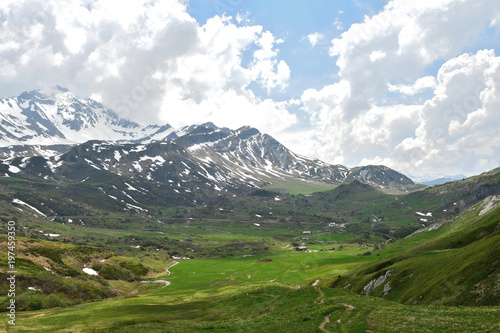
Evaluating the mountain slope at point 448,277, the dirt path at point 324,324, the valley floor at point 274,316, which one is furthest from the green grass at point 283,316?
the mountain slope at point 448,277

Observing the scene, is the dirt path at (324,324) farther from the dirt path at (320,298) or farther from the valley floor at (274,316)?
the dirt path at (320,298)

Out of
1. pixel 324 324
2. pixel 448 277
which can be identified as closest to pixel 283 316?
pixel 324 324

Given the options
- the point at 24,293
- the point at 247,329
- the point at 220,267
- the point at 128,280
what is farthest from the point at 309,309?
the point at 220,267

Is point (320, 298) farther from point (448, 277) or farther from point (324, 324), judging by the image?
point (448, 277)

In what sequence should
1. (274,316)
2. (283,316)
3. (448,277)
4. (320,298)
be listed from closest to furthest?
(283,316) < (274,316) < (448,277) < (320,298)

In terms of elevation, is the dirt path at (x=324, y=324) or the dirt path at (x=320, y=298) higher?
the dirt path at (x=324, y=324)

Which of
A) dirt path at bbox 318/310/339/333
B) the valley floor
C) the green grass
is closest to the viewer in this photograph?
the green grass

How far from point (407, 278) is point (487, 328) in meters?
39.1

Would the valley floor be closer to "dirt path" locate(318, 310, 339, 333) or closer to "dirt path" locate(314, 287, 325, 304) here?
"dirt path" locate(318, 310, 339, 333)

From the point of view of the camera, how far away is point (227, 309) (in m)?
58.1

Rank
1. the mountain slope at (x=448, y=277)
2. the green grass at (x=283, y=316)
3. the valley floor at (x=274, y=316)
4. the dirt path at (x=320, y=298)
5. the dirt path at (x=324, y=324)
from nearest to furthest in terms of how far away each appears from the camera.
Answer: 1. the green grass at (x=283, y=316)
2. the valley floor at (x=274, y=316)
3. the dirt path at (x=324, y=324)
4. the mountain slope at (x=448, y=277)
5. the dirt path at (x=320, y=298)

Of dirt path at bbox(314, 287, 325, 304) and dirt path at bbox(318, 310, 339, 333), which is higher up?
dirt path at bbox(318, 310, 339, 333)

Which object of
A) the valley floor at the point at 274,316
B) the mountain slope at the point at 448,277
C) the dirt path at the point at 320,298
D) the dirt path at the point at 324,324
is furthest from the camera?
the dirt path at the point at 320,298

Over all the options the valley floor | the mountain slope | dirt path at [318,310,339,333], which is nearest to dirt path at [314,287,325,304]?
the valley floor
